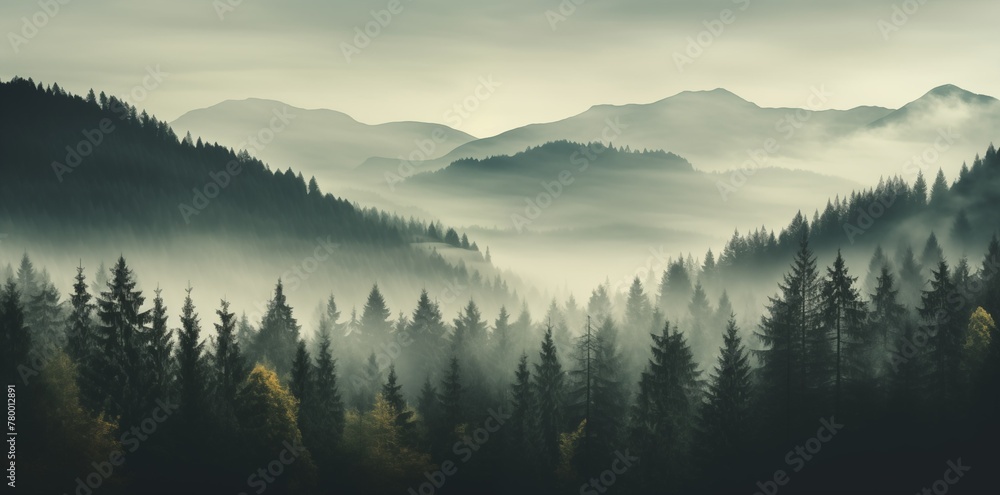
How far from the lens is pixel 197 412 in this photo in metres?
81.4

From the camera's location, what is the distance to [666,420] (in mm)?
87938

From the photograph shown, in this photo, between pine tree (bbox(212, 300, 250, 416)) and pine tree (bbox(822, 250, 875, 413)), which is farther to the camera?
pine tree (bbox(822, 250, 875, 413))

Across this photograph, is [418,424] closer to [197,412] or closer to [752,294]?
[197,412]

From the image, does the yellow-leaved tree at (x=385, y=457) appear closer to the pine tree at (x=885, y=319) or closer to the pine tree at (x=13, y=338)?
the pine tree at (x=13, y=338)

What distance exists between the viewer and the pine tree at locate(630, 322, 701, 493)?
283 ft

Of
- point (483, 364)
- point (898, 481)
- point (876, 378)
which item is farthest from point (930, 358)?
point (483, 364)

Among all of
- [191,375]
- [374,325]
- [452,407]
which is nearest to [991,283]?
[452,407]

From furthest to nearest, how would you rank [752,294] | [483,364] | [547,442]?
[752,294] → [483,364] → [547,442]

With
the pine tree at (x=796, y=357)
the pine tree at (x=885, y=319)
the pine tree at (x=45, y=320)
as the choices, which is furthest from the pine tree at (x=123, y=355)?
the pine tree at (x=885, y=319)

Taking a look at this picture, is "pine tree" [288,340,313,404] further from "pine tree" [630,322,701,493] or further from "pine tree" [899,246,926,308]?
"pine tree" [899,246,926,308]

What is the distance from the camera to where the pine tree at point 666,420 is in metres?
86.3

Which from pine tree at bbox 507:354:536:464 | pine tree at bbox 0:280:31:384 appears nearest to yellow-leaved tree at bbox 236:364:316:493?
pine tree at bbox 0:280:31:384

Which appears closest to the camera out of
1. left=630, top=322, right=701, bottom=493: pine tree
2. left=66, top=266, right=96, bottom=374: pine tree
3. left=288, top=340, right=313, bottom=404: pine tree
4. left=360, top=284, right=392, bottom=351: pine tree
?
left=66, top=266, right=96, bottom=374: pine tree

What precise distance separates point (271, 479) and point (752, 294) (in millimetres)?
122807
